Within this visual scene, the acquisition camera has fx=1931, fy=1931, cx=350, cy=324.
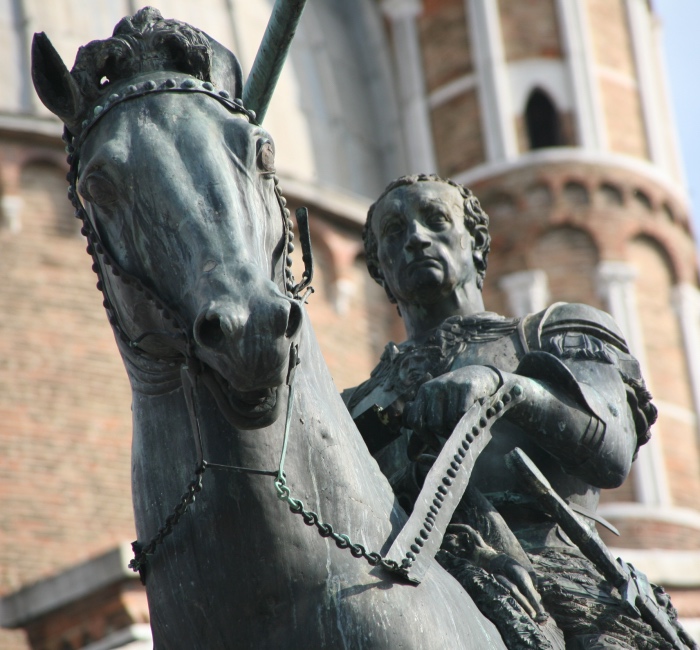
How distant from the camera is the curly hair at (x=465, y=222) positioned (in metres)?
4.37

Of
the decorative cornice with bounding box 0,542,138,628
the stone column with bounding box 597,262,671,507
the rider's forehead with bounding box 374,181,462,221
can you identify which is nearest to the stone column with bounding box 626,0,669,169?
the stone column with bounding box 597,262,671,507

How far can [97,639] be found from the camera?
1587 centimetres

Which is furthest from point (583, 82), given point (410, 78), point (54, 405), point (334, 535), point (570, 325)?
point (334, 535)

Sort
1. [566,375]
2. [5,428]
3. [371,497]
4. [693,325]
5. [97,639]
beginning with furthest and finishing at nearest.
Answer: [693,325]
[5,428]
[97,639]
[566,375]
[371,497]

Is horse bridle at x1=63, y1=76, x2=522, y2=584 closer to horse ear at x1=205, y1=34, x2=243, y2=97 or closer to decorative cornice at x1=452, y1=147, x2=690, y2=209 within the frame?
horse ear at x1=205, y1=34, x2=243, y2=97

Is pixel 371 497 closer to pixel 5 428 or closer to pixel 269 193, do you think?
pixel 269 193

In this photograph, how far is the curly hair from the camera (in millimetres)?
4371

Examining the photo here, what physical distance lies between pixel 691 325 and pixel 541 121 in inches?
120

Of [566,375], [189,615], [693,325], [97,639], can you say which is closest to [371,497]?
[189,615]

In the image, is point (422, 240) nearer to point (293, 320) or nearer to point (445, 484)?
point (445, 484)

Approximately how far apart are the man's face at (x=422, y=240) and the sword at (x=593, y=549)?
1.95 ft

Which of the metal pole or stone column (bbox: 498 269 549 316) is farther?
stone column (bbox: 498 269 549 316)

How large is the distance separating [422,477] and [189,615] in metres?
0.86

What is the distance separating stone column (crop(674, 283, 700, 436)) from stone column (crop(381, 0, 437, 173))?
11.3ft
